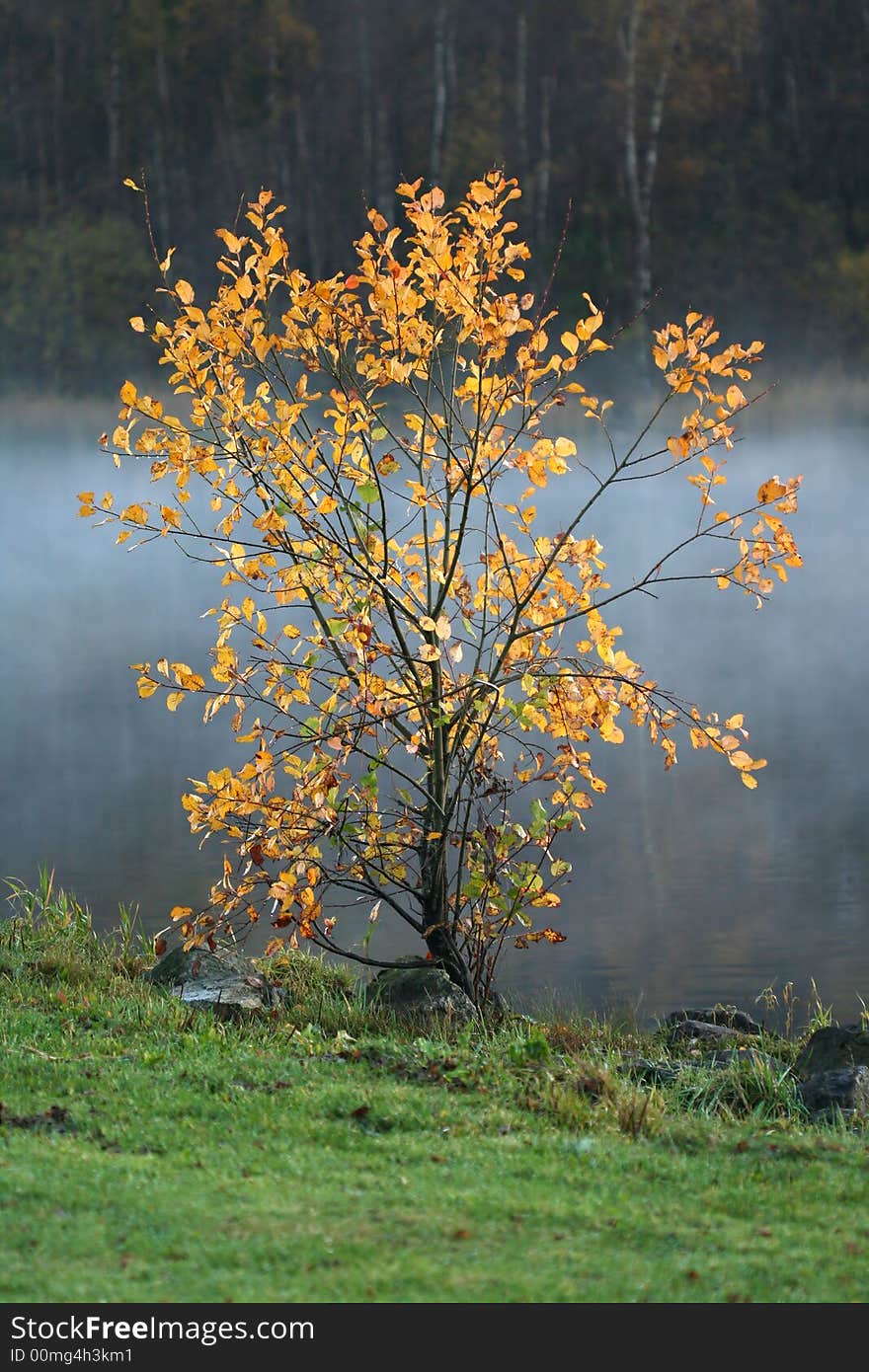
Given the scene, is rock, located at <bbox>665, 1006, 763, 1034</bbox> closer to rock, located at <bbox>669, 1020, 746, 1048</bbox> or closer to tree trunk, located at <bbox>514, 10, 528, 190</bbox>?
rock, located at <bbox>669, 1020, 746, 1048</bbox>

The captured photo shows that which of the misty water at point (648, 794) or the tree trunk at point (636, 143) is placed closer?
the misty water at point (648, 794)

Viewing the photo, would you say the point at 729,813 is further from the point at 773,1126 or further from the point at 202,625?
the point at 202,625

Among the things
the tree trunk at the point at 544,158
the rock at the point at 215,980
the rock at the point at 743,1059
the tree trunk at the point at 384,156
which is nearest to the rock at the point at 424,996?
→ the rock at the point at 215,980

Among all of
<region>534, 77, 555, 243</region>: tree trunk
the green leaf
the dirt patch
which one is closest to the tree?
the green leaf

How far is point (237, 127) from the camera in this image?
44188mm

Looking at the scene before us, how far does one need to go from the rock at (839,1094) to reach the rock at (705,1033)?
1.18 m

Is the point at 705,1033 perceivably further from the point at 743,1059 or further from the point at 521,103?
the point at 521,103

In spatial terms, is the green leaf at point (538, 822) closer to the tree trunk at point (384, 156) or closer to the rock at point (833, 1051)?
the rock at point (833, 1051)

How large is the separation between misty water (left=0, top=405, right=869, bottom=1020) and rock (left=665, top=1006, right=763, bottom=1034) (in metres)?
0.41

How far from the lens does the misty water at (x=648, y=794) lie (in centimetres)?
944

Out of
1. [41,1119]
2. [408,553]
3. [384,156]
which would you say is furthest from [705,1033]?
[384,156]

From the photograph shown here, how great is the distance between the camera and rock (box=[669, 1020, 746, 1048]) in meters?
7.16
